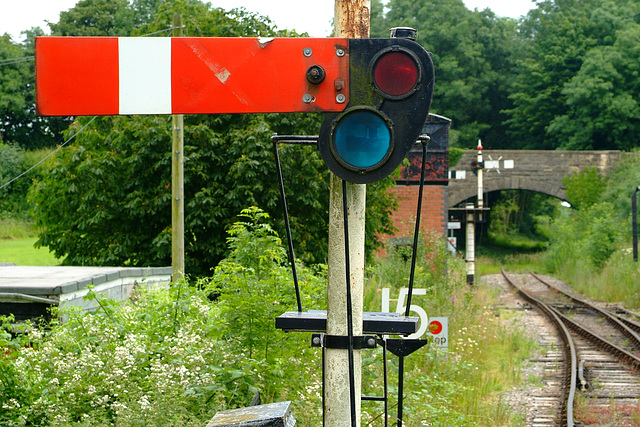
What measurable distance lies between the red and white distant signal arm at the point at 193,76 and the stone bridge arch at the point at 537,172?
34.0 meters

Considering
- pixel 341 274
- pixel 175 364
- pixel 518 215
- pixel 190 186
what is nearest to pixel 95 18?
pixel 518 215

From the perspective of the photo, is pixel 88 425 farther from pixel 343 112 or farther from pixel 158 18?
pixel 158 18

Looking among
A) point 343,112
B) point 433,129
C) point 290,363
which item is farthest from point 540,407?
point 433,129

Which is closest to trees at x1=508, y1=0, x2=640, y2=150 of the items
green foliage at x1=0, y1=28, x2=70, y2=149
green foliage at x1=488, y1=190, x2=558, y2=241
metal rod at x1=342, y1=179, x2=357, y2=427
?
green foliage at x1=488, y1=190, x2=558, y2=241

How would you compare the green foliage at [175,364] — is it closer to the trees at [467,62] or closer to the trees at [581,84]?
the trees at [581,84]

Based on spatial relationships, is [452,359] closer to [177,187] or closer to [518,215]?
[177,187]

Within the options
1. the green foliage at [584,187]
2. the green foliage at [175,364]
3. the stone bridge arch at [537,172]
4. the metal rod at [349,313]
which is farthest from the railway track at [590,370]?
the stone bridge arch at [537,172]

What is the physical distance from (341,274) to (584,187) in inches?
1389

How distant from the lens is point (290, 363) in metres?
4.85

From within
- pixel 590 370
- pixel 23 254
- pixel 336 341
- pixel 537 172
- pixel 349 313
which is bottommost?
pixel 590 370

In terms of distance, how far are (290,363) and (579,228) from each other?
103 feet

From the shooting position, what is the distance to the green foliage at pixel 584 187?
35.3 meters

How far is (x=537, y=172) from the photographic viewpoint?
36.1m

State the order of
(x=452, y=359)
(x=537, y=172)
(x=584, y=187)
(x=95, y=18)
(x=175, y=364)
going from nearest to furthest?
(x=175, y=364) → (x=452, y=359) → (x=584, y=187) → (x=537, y=172) → (x=95, y=18)
